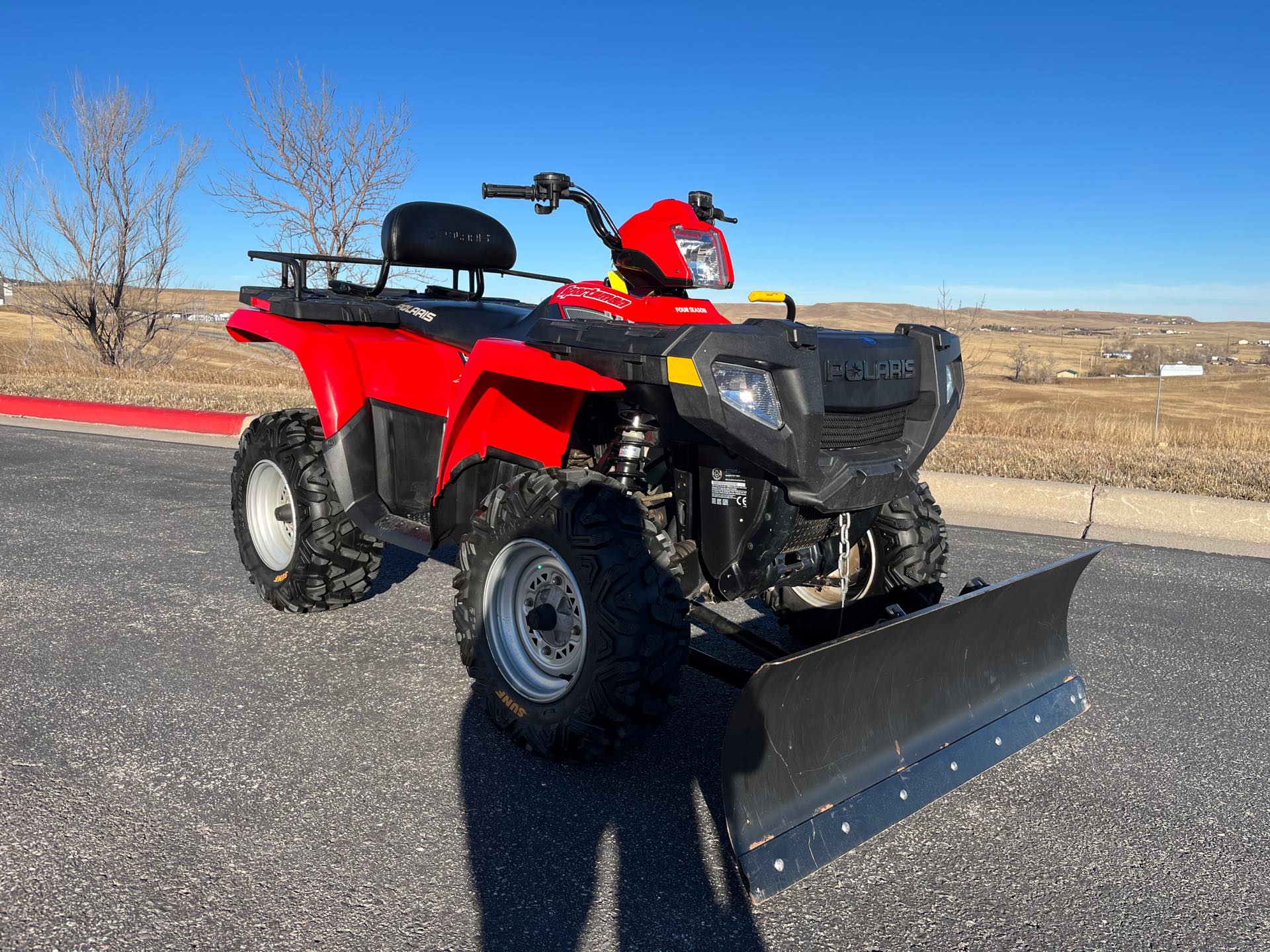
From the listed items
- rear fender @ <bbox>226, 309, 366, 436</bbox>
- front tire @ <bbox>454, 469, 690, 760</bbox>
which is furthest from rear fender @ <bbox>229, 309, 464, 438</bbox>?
front tire @ <bbox>454, 469, 690, 760</bbox>

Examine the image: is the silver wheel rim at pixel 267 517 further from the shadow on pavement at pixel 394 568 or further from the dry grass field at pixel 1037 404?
the dry grass field at pixel 1037 404

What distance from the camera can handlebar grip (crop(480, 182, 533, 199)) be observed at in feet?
12.0

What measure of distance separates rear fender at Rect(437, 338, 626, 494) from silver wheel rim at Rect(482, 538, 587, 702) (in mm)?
476

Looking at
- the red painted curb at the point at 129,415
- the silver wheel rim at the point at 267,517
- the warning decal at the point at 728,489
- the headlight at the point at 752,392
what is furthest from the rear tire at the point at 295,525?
the red painted curb at the point at 129,415

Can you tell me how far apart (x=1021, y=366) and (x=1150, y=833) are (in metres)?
33.7

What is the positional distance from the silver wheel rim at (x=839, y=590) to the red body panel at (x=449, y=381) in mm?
1153

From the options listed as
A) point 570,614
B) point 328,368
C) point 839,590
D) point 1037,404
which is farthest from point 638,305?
point 1037,404

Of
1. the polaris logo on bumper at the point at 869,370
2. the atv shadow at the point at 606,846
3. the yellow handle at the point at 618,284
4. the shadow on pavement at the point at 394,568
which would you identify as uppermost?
the yellow handle at the point at 618,284

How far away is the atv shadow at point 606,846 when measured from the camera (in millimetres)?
2318

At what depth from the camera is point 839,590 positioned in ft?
13.3

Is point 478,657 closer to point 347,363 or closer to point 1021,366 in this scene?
point 347,363

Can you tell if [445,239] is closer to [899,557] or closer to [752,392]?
[752,392]

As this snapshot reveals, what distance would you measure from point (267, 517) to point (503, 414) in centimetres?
190

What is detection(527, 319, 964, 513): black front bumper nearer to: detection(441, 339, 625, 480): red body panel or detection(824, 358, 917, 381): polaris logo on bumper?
detection(824, 358, 917, 381): polaris logo on bumper
